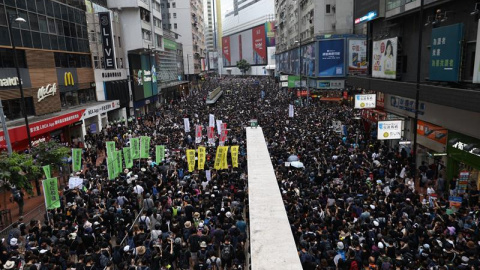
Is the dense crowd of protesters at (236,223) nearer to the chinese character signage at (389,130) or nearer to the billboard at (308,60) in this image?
the chinese character signage at (389,130)

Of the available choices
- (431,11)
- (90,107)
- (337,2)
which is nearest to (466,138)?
(431,11)

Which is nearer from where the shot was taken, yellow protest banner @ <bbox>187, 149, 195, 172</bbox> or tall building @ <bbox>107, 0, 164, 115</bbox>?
yellow protest banner @ <bbox>187, 149, 195, 172</bbox>

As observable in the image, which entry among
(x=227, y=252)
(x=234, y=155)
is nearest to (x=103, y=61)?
(x=234, y=155)

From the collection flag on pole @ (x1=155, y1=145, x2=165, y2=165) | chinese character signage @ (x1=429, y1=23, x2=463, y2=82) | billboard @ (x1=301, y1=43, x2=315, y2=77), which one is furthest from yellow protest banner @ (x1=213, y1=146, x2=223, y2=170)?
billboard @ (x1=301, y1=43, x2=315, y2=77)

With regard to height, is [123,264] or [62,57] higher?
[62,57]

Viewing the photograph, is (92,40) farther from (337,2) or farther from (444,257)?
(444,257)

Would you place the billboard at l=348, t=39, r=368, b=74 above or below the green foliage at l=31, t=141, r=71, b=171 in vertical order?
above

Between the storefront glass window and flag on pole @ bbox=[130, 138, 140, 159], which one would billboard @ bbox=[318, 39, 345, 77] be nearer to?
flag on pole @ bbox=[130, 138, 140, 159]
